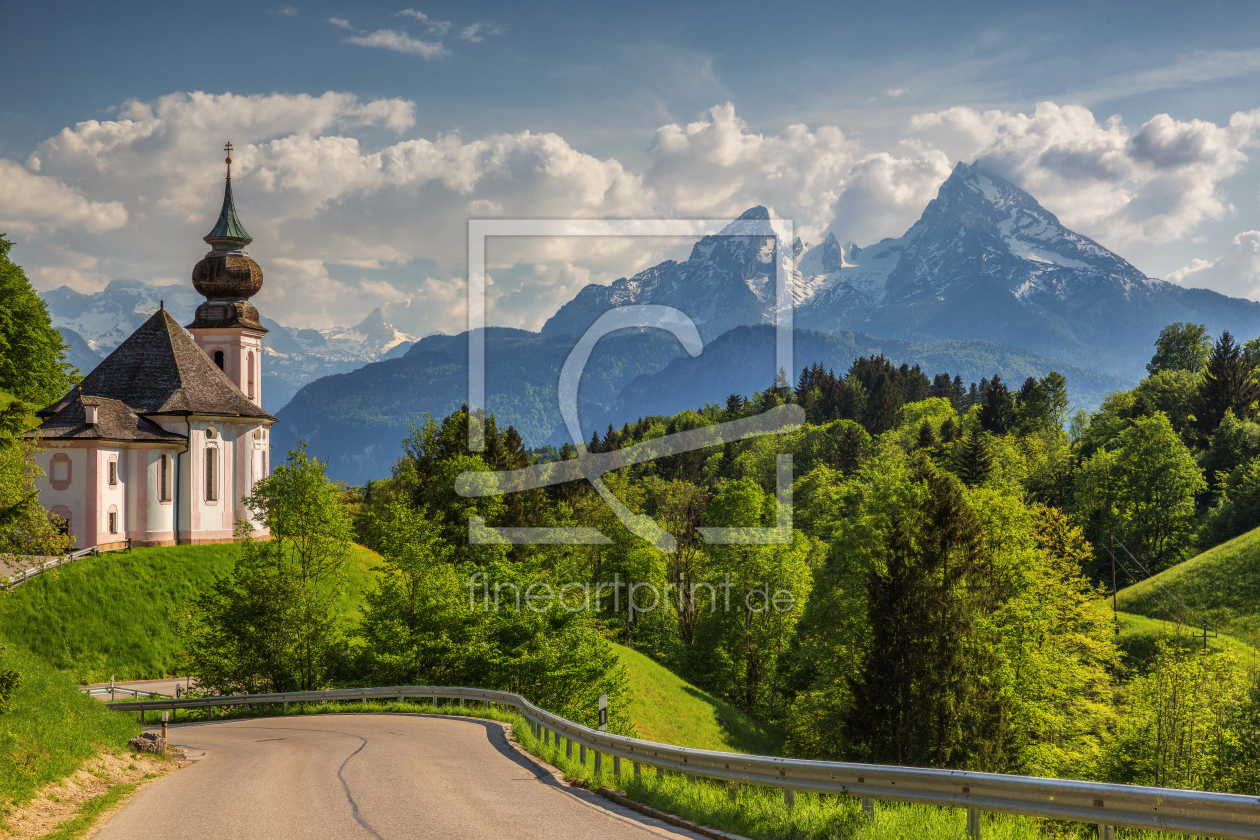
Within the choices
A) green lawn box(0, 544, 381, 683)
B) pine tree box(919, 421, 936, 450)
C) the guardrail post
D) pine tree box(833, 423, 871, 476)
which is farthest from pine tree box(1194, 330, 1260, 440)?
the guardrail post

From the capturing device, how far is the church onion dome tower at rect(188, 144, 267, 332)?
64.4 m

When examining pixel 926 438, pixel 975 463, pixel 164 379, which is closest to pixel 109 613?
pixel 164 379

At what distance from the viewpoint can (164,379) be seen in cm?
5419

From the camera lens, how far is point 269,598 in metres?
32.6

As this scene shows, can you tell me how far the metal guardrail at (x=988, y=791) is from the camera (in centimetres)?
642

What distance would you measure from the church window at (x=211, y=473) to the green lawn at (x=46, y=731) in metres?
34.1

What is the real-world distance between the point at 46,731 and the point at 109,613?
30.8 meters

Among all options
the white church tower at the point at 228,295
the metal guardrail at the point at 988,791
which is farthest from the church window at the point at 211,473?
the metal guardrail at the point at 988,791

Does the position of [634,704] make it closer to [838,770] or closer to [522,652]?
[522,652]

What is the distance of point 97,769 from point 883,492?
107 ft

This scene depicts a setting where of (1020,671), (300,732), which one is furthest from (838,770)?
(1020,671)

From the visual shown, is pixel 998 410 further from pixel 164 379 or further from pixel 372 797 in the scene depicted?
pixel 372 797

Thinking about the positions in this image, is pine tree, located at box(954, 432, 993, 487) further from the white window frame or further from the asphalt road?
the asphalt road

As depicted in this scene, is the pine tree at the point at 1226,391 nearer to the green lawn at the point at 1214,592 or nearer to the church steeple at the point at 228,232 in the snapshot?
the green lawn at the point at 1214,592
